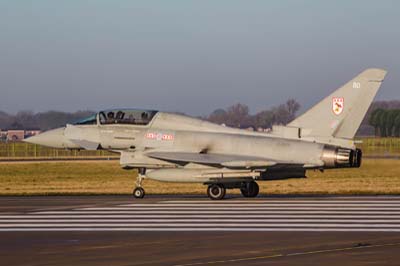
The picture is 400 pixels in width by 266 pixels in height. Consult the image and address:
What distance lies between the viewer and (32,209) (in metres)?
23.5

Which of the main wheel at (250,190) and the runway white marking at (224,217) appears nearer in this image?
the runway white marking at (224,217)

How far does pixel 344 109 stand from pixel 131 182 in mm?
15224

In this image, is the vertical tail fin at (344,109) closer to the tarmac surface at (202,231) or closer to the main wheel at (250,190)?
Answer: the tarmac surface at (202,231)

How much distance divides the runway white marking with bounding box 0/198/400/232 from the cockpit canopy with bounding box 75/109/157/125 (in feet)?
11.3

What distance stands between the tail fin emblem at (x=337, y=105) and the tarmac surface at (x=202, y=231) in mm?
2503

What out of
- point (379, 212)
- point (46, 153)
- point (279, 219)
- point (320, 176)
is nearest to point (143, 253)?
point (279, 219)

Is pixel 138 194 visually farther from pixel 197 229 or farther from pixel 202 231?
pixel 202 231

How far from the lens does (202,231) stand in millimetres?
17703

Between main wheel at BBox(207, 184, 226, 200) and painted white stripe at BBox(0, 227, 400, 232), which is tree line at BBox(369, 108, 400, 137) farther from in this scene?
painted white stripe at BBox(0, 227, 400, 232)

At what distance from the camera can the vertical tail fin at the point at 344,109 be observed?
84.1 ft

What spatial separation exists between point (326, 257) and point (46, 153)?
72351mm

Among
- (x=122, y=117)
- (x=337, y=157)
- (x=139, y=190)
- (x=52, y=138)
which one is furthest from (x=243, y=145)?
(x=52, y=138)

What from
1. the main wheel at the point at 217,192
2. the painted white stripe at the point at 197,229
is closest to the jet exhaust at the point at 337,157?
the main wheel at the point at 217,192

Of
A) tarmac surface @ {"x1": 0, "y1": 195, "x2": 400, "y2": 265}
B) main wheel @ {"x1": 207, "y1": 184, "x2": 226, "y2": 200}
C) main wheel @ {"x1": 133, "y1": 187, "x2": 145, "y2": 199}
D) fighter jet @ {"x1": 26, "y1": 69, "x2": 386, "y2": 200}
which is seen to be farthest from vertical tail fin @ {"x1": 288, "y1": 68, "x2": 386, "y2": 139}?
main wheel @ {"x1": 133, "y1": 187, "x2": 145, "y2": 199}
